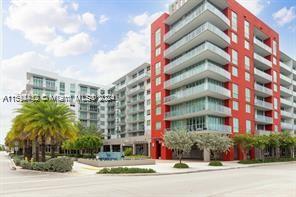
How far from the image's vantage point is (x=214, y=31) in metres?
52.9

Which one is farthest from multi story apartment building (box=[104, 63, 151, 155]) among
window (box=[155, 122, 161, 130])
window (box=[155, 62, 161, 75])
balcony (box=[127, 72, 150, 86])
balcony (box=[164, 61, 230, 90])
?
balcony (box=[164, 61, 230, 90])

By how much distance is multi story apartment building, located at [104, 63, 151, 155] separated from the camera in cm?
8781

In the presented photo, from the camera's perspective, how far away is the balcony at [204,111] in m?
52.2

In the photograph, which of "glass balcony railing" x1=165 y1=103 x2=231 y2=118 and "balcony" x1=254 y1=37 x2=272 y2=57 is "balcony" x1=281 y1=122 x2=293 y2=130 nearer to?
"balcony" x1=254 y1=37 x2=272 y2=57

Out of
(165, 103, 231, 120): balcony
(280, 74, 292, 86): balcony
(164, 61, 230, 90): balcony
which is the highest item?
(280, 74, 292, 86): balcony

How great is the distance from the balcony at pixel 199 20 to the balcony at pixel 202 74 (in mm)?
7607

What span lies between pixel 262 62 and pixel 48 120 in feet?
158

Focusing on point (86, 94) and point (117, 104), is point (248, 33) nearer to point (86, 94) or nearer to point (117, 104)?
point (117, 104)

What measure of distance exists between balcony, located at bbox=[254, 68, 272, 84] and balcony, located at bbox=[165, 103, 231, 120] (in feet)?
47.3

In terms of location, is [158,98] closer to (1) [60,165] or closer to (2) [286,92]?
(1) [60,165]

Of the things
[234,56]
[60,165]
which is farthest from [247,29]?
[60,165]

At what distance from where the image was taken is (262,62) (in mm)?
67062

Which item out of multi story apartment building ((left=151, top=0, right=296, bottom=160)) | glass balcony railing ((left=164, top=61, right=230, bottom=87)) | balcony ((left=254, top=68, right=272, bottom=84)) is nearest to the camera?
glass balcony railing ((left=164, top=61, right=230, bottom=87))

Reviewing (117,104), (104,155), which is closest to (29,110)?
(104,155)
